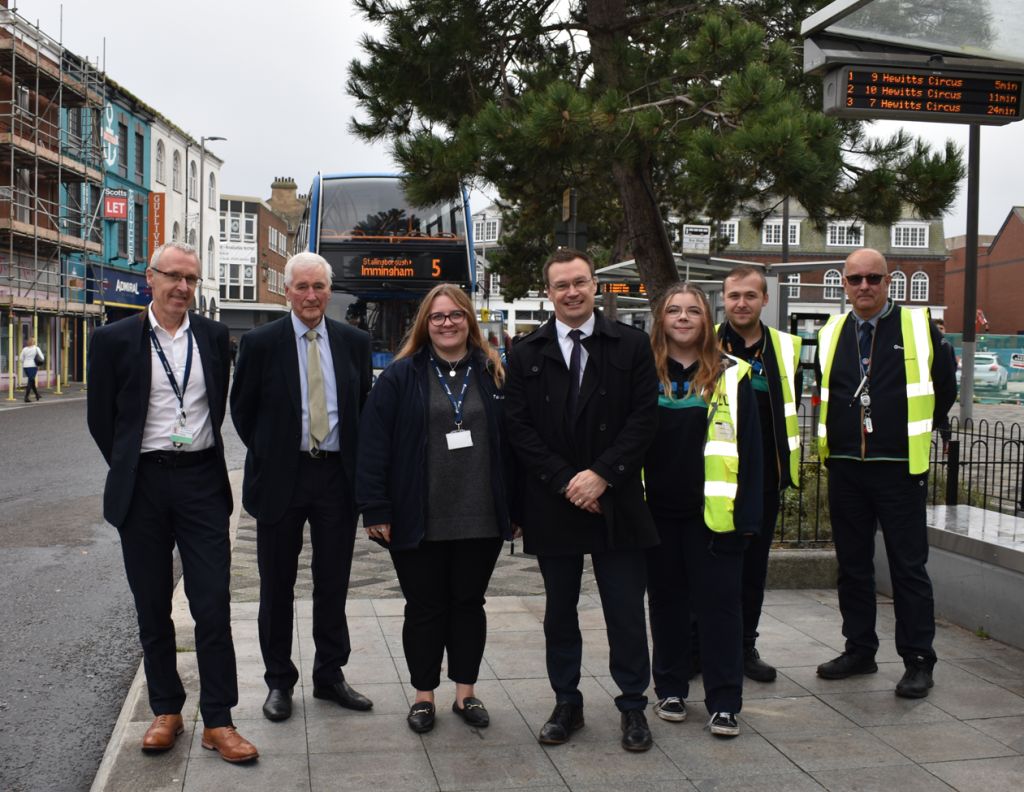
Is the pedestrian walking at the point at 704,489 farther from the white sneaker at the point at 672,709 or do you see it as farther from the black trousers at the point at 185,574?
the black trousers at the point at 185,574

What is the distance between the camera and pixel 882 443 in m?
4.53

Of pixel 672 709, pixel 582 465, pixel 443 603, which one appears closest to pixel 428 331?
pixel 582 465

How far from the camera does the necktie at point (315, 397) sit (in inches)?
162

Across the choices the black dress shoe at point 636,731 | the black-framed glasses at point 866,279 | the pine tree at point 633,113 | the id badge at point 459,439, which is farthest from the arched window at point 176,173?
the black dress shoe at point 636,731

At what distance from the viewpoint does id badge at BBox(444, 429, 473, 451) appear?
3.91 metres

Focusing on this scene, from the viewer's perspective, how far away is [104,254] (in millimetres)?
35562

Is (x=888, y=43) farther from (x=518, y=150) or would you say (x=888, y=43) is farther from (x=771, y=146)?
(x=518, y=150)

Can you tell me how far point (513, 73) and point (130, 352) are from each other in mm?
6185

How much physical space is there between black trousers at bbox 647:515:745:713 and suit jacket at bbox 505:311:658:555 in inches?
11.4

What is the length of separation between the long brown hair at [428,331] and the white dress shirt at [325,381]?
1.11 ft

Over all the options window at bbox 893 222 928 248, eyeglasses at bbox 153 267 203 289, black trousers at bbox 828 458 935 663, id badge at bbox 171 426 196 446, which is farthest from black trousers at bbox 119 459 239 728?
window at bbox 893 222 928 248

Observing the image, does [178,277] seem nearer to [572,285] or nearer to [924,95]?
[572,285]

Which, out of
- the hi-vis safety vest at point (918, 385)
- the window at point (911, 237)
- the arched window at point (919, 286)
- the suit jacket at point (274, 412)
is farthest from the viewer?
the arched window at point (919, 286)

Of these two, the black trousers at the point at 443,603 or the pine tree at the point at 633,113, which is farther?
the pine tree at the point at 633,113
